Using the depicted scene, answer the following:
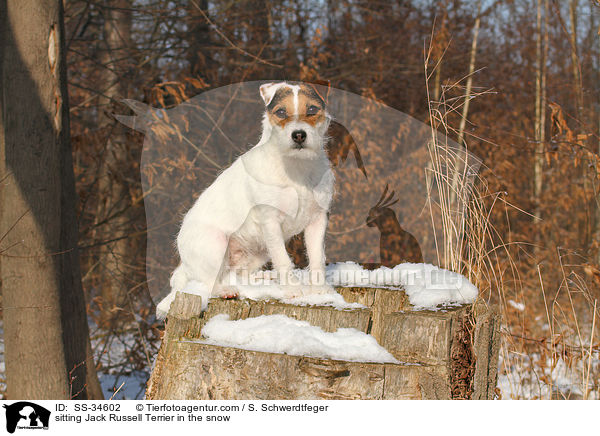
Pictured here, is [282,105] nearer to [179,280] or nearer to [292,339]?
[292,339]

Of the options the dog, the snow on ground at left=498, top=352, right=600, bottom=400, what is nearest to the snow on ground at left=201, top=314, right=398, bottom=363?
the dog

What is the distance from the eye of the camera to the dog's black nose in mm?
2400

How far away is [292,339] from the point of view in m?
2.25

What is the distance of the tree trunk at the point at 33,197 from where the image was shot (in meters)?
3.57

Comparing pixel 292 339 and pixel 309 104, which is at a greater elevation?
pixel 309 104

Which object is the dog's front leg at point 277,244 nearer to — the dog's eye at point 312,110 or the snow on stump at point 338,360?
the snow on stump at point 338,360

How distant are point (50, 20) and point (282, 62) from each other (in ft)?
12.7

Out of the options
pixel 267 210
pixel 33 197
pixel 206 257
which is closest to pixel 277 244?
pixel 267 210

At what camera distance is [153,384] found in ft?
8.86
